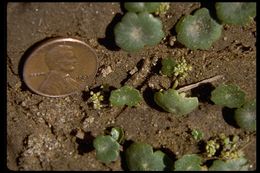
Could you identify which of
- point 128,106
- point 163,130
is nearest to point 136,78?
point 128,106

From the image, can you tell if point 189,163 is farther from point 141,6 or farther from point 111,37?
point 141,6

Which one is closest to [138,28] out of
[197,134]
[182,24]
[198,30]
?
[182,24]

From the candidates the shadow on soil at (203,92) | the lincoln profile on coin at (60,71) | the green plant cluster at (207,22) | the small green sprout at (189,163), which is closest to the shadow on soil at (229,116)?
the shadow on soil at (203,92)

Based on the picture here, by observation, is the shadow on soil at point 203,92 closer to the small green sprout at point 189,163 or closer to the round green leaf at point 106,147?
the small green sprout at point 189,163

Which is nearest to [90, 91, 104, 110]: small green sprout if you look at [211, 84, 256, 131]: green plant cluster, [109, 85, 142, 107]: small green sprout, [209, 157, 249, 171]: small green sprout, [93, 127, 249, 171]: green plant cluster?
[109, 85, 142, 107]: small green sprout

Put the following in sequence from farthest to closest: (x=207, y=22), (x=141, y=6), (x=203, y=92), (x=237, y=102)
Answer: (x=203, y=92) < (x=237, y=102) < (x=207, y=22) < (x=141, y=6)

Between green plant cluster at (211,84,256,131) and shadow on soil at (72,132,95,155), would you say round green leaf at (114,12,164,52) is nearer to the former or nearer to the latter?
green plant cluster at (211,84,256,131)

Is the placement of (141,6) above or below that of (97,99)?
above
